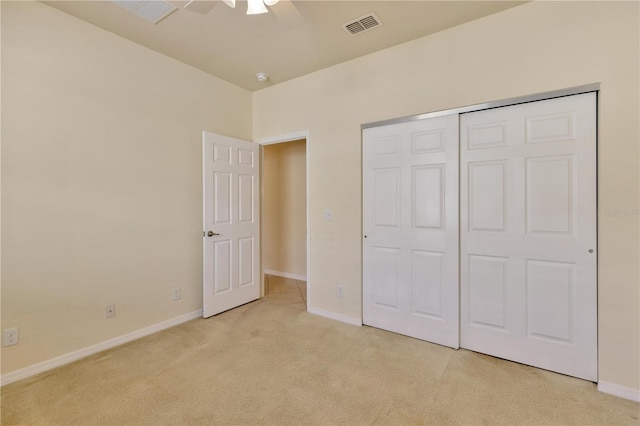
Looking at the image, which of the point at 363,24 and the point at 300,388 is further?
the point at 363,24

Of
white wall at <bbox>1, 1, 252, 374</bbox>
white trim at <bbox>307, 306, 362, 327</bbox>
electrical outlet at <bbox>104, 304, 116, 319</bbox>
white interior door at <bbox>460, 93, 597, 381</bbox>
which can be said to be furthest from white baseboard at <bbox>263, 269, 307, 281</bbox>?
white interior door at <bbox>460, 93, 597, 381</bbox>

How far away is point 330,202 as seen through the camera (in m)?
3.19

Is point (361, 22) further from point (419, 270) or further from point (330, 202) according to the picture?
point (419, 270)

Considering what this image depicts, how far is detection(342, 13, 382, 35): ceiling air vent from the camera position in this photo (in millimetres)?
2318

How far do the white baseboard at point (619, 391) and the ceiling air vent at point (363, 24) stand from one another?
3135 mm

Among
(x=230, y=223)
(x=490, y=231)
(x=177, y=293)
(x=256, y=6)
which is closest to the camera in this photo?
(x=256, y=6)

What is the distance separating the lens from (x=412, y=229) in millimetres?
2697

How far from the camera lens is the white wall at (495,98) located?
6.13ft

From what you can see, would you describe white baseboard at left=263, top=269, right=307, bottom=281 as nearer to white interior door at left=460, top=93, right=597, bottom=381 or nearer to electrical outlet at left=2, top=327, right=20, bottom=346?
white interior door at left=460, top=93, right=597, bottom=381

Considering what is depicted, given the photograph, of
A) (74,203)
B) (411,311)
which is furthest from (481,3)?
(74,203)

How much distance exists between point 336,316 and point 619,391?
2198 mm

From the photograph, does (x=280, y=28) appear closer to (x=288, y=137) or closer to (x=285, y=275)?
(x=288, y=137)

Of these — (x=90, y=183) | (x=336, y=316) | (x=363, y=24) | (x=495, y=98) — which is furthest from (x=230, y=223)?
(x=495, y=98)

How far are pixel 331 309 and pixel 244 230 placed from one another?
1.43m
